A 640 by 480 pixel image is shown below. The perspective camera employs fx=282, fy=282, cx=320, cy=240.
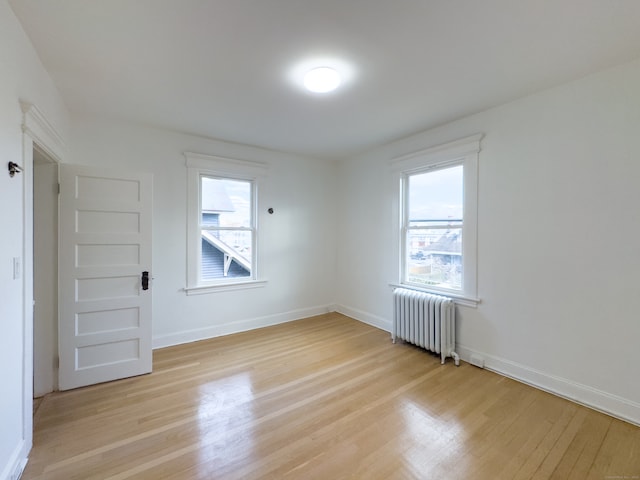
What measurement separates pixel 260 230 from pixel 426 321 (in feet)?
8.55

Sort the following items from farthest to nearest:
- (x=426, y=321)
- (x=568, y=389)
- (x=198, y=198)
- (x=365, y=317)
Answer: (x=365, y=317), (x=198, y=198), (x=426, y=321), (x=568, y=389)

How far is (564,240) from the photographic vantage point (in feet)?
8.09

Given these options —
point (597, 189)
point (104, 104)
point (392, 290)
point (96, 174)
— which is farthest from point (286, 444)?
point (104, 104)

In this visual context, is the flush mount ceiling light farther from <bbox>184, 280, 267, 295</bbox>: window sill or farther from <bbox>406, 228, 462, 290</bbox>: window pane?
<bbox>184, 280, 267, 295</bbox>: window sill

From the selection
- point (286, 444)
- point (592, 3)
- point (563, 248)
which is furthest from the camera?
point (563, 248)

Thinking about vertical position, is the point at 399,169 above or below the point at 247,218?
above

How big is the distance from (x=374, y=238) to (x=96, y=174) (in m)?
3.44

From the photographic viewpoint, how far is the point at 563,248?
2.47m

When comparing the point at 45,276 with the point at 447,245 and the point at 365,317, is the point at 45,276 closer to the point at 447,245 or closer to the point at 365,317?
the point at 365,317

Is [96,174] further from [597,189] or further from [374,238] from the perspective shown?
[597,189]

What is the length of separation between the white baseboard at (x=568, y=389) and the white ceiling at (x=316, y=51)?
2.58m

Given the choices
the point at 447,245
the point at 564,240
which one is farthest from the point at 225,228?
the point at 564,240

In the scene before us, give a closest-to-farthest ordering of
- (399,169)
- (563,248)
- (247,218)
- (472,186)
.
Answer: (563,248)
(472,186)
(399,169)
(247,218)

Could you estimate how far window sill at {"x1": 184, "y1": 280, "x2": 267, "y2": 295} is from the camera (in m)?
3.73
